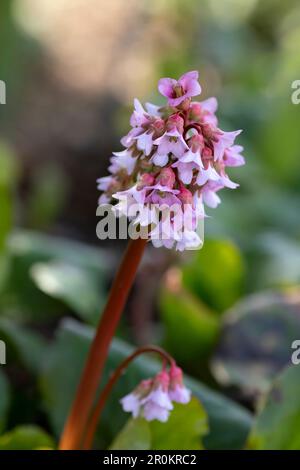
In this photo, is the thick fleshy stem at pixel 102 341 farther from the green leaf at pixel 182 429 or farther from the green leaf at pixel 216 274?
the green leaf at pixel 216 274

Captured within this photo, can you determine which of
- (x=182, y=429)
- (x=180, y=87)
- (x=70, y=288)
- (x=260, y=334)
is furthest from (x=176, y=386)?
(x=70, y=288)

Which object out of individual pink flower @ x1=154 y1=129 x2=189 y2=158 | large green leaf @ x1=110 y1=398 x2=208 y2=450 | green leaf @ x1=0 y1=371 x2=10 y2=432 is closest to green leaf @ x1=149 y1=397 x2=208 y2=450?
large green leaf @ x1=110 y1=398 x2=208 y2=450

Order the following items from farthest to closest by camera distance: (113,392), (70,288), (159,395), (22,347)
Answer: (70,288)
(22,347)
(113,392)
(159,395)

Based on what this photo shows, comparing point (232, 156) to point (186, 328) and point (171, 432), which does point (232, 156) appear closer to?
point (171, 432)

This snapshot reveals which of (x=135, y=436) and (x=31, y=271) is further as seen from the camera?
(x=31, y=271)

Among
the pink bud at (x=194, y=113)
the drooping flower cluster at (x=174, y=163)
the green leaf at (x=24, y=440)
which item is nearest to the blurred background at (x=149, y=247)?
the green leaf at (x=24, y=440)

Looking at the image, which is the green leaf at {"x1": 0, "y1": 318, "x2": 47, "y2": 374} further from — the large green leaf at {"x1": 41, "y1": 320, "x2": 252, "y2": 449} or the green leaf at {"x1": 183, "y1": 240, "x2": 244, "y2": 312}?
the green leaf at {"x1": 183, "y1": 240, "x2": 244, "y2": 312}
